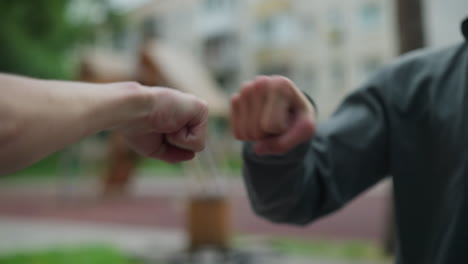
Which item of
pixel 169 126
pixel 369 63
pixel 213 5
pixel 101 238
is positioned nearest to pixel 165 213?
pixel 101 238

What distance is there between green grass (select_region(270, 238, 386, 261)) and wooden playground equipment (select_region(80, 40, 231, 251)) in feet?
2.17

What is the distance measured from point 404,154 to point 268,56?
2153 centimetres

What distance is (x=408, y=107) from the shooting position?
1234 mm

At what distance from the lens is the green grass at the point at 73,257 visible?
432cm

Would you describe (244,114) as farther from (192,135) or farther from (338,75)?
(338,75)

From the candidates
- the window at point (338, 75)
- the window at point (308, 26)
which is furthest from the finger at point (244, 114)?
the window at point (308, 26)

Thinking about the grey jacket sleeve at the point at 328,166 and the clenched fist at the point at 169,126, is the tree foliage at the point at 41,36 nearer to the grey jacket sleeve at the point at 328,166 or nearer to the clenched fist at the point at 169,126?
the grey jacket sleeve at the point at 328,166

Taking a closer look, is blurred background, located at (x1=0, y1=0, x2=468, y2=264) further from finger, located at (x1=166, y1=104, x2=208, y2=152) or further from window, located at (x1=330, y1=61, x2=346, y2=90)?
finger, located at (x1=166, y1=104, x2=208, y2=152)

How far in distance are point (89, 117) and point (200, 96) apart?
461 cm

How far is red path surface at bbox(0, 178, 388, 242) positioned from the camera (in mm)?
6582

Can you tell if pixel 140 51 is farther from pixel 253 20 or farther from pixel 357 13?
pixel 253 20

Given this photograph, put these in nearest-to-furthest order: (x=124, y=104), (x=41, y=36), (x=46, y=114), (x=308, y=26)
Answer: (x=46, y=114), (x=124, y=104), (x=41, y=36), (x=308, y=26)

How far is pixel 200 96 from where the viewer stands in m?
5.26

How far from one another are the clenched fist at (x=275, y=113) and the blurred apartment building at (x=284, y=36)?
1375 cm
